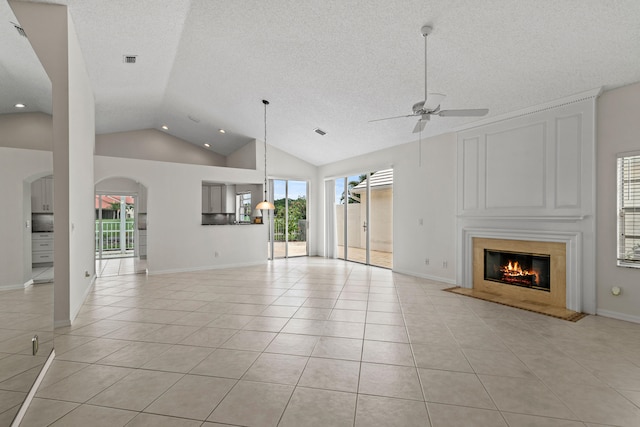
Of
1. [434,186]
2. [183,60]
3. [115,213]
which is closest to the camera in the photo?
[183,60]

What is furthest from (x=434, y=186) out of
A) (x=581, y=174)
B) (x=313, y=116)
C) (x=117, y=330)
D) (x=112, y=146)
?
(x=112, y=146)

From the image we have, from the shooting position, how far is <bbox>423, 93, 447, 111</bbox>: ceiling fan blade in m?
3.05

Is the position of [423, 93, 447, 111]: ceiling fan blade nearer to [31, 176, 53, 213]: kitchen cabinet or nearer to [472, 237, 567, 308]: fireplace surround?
[472, 237, 567, 308]: fireplace surround

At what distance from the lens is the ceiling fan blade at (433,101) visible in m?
3.05

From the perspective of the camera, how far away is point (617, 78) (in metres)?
3.67

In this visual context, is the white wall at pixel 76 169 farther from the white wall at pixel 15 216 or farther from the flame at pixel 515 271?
the flame at pixel 515 271

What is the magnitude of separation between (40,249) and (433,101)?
12.8ft

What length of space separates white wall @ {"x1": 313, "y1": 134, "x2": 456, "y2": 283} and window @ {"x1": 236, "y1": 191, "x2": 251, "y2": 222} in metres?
3.49

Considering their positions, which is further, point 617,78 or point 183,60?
point 183,60

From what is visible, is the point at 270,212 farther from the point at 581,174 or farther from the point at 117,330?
the point at 581,174

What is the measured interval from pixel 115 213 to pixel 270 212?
15.6 ft

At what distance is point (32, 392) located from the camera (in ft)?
7.00

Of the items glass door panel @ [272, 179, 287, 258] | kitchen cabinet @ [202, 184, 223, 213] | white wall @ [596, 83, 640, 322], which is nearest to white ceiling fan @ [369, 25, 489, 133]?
white wall @ [596, 83, 640, 322]

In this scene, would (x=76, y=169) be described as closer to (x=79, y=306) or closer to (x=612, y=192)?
(x=79, y=306)
